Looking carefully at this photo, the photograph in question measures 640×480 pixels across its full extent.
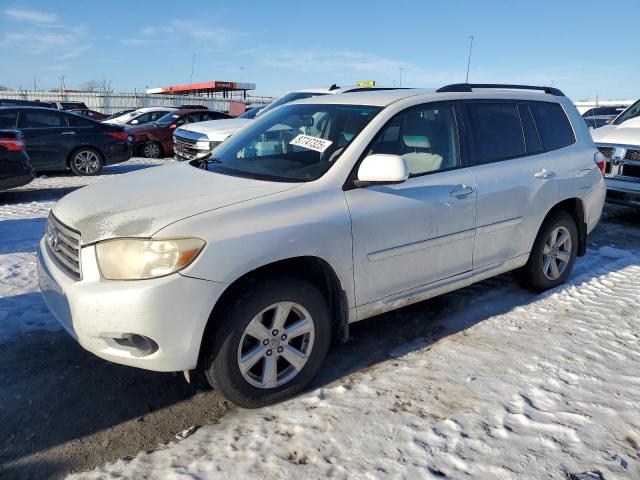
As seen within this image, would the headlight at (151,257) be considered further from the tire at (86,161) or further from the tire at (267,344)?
the tire at (86,161)

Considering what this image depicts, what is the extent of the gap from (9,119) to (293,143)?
9.11 meters

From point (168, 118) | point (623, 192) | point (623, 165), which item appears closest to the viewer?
point (623, 192)

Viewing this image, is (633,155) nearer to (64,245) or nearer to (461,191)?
(461,191)

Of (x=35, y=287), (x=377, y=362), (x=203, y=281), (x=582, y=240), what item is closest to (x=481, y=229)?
(x=377, y=362)

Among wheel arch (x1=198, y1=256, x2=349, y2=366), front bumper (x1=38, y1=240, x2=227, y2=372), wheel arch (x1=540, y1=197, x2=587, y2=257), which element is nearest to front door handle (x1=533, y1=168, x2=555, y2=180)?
wheel arch (x1=540, y1=197, x2=587, y2=257)

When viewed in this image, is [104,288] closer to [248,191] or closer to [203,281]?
[203,281]

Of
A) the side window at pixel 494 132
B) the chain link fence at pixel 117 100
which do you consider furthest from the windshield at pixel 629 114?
the chain link fence at pixel 117 100

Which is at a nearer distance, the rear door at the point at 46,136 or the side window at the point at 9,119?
the side window at the point at 9,119

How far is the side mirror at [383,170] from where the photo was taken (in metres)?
3.14

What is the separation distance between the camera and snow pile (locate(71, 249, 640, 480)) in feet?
8.27

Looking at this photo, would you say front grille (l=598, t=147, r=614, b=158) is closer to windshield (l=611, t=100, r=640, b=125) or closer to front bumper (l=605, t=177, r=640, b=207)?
front bumper (l=605, t=177, r=640, b=207)

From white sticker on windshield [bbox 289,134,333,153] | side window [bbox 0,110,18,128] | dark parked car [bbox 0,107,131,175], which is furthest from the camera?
dark parked car [bbox 0,107,131,175]

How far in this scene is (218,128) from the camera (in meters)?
10.3

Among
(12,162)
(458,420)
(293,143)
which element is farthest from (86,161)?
(458,420)
